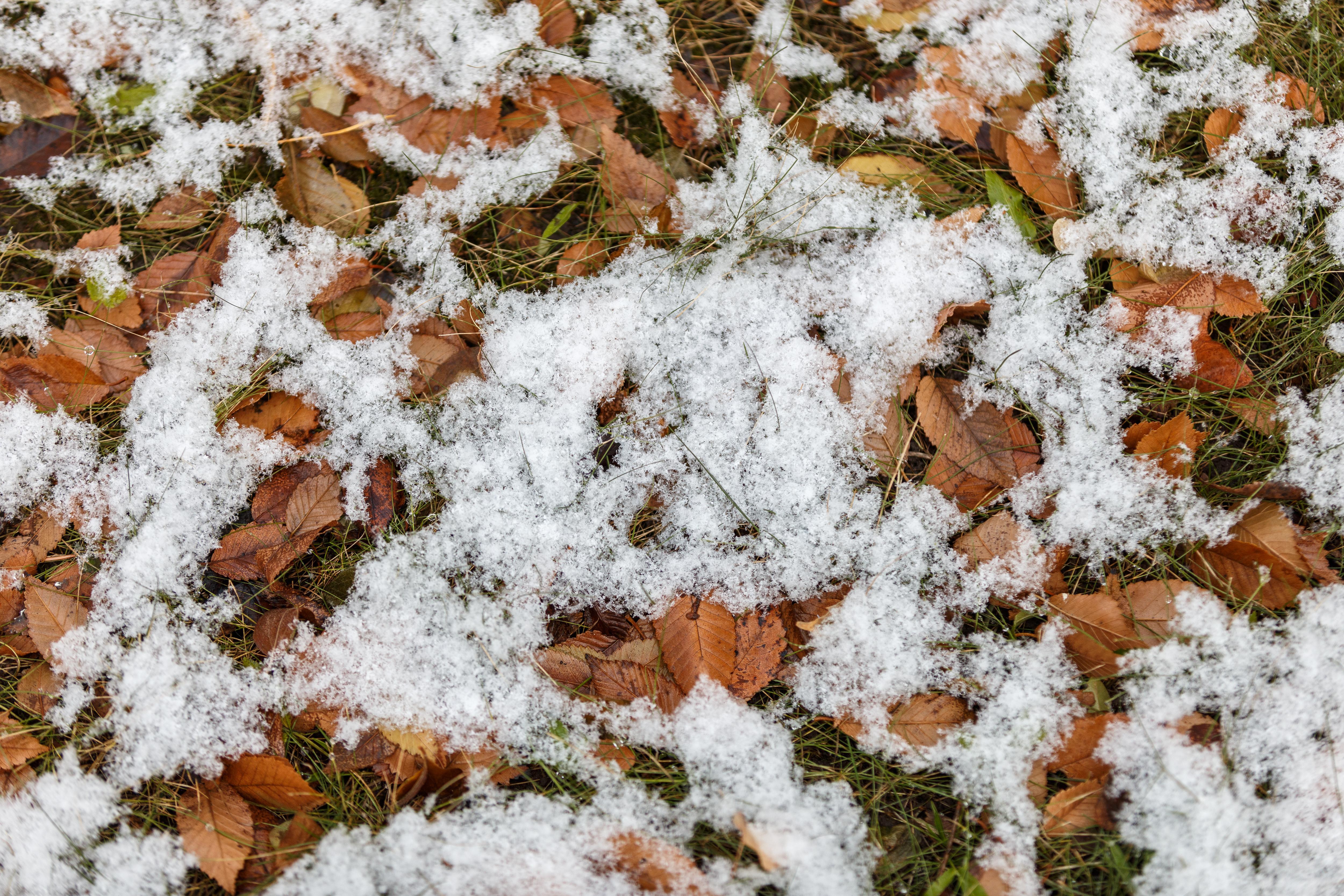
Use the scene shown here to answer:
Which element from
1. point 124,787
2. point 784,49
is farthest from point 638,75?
point 124,787

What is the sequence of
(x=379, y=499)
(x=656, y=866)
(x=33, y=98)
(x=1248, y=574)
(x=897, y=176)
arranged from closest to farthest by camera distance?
Answer: 1. (x=656, y=866)
2. (x=1248, y=574)
3. (x=379, y=499)
4. (x=897, y=176)
5. (x=33, y=98)

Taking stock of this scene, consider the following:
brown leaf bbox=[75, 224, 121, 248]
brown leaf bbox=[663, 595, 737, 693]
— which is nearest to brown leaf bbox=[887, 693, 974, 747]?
brown leaf bbox=[663, 595, 737, 693]

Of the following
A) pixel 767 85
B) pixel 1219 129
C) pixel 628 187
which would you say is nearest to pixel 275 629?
pixel 628 187

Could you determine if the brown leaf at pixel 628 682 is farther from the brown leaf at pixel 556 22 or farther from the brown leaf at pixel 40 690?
the brown leaf at pixel 556 22

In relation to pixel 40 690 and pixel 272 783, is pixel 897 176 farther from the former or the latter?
pixel 40 690

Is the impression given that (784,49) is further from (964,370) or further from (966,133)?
(964,370)

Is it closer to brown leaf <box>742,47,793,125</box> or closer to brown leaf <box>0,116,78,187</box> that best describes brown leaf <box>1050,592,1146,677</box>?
brown leaf <box>742,47,793,125</box>

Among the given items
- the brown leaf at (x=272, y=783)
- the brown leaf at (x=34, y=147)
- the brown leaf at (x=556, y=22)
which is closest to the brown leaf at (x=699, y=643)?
the brown leaf at (x=272, y=783)
